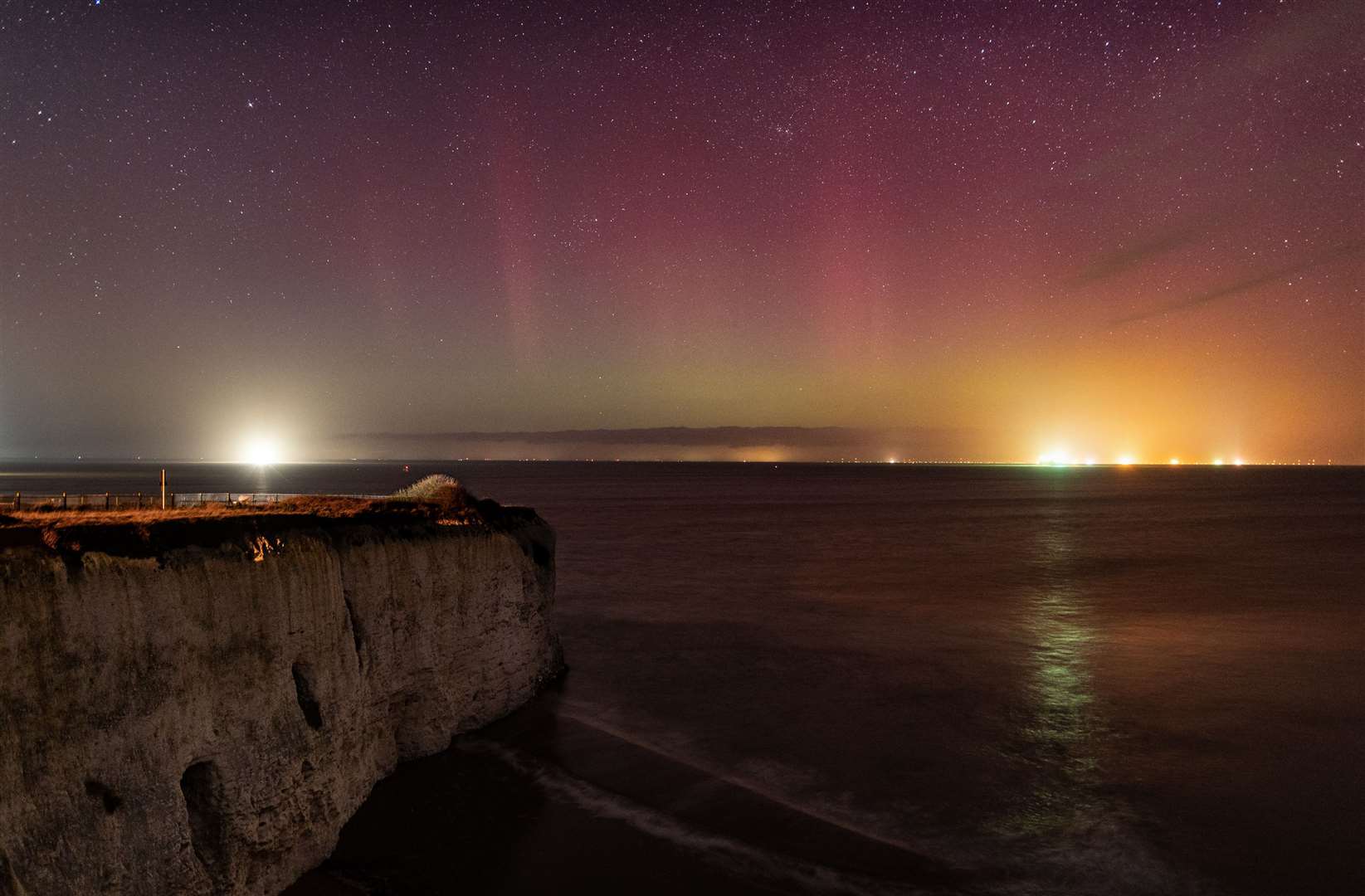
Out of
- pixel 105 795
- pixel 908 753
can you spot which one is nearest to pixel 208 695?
pixel 105 795

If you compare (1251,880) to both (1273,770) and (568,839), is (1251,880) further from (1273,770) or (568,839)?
(568,839)

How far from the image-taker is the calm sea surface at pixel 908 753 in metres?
14.9

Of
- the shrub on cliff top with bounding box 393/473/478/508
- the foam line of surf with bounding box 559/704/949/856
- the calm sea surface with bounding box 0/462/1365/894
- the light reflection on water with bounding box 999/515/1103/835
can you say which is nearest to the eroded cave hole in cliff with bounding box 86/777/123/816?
the calm sea surface with bounding box 0/462/1365/894

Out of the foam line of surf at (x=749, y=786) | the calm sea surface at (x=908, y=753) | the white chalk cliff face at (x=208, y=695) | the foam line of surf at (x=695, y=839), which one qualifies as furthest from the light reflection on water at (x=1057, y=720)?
the white chalk cliff face at (x=208, y=695)

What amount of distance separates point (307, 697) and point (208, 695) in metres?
2.49

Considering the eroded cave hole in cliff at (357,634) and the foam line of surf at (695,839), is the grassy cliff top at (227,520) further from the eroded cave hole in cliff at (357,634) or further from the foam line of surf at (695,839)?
the foam line of surf at (695,839)

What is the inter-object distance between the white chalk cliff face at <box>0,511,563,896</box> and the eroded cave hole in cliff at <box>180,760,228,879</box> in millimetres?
23

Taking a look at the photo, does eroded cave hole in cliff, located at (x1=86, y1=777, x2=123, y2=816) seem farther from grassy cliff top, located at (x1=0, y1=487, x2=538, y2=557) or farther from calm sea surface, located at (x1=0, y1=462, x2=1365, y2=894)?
calm sea surface, located at (x1=0, y1=462, x2=1365, y2=894)

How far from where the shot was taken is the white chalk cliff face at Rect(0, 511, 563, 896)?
399 inches

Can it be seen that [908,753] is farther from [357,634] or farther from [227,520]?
[227,520]

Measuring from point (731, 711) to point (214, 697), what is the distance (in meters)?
13.9

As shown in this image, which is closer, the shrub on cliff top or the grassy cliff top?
the grassy cliff top

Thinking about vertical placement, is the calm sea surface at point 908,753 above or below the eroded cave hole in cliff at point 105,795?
below

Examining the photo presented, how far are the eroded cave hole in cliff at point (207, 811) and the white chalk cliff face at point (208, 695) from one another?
2 cm
